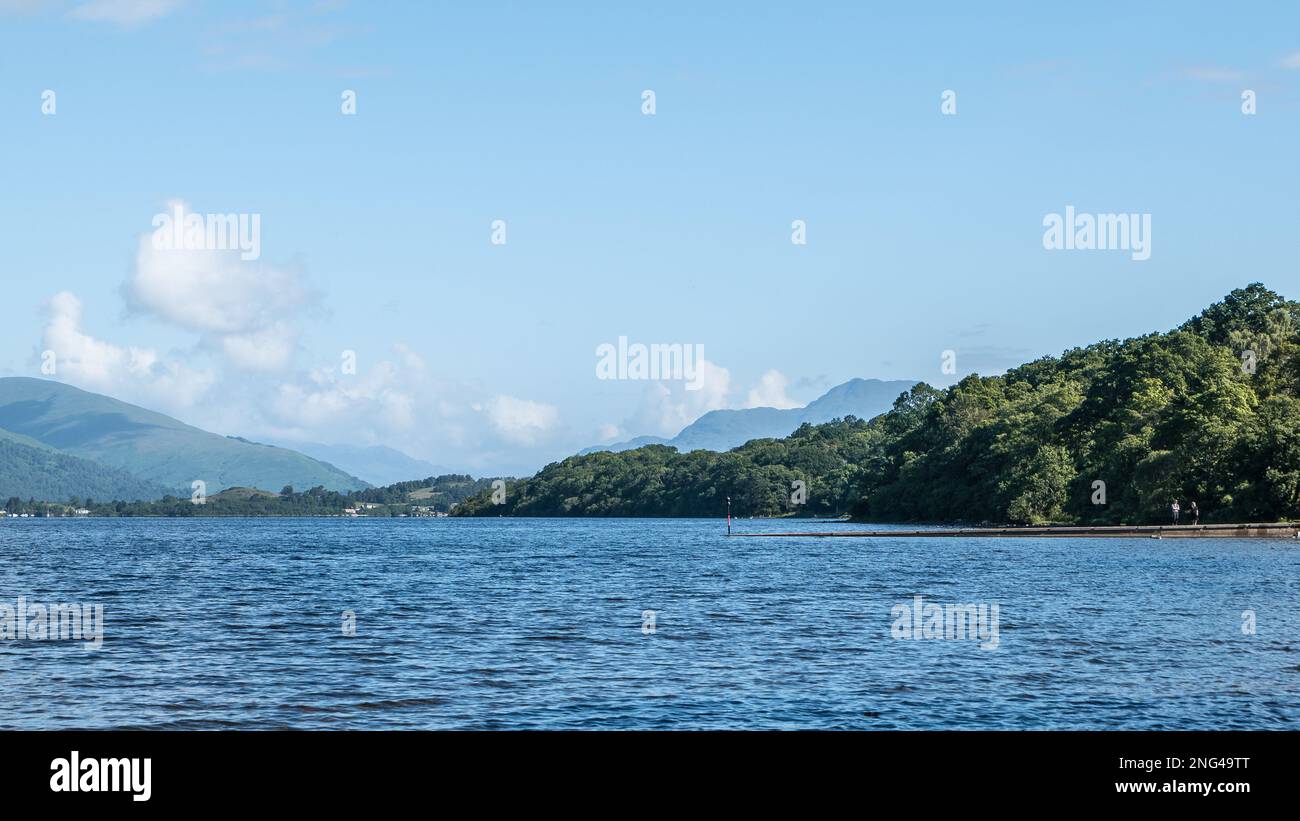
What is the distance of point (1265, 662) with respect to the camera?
35062 millimetres

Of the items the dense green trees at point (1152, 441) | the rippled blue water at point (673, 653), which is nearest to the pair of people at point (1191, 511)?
the dense green trees at point (1152, 441)

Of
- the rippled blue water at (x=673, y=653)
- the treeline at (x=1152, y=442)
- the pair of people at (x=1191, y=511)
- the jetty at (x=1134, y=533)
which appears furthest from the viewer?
the treeline at (x=1152, y=442)

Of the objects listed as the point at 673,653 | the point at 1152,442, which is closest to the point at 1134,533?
the point at 1152,442

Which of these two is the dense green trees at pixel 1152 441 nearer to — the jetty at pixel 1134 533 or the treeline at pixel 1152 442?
the treeline at pixel 1152 442

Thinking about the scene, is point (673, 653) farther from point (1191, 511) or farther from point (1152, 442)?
point (1152, 442)

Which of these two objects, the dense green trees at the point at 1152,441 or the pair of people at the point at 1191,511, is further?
the dense green trees at the point at 1152,441

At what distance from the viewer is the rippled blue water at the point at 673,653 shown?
28.2 metres

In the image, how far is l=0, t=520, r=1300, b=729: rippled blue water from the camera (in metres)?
28.2

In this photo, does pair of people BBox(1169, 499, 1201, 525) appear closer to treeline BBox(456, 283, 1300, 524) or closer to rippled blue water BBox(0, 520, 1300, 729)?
treeline BBox(456, 283, 1300, 524)

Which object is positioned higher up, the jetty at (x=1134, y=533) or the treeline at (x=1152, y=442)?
the treeline at (x=1152, y=442)
